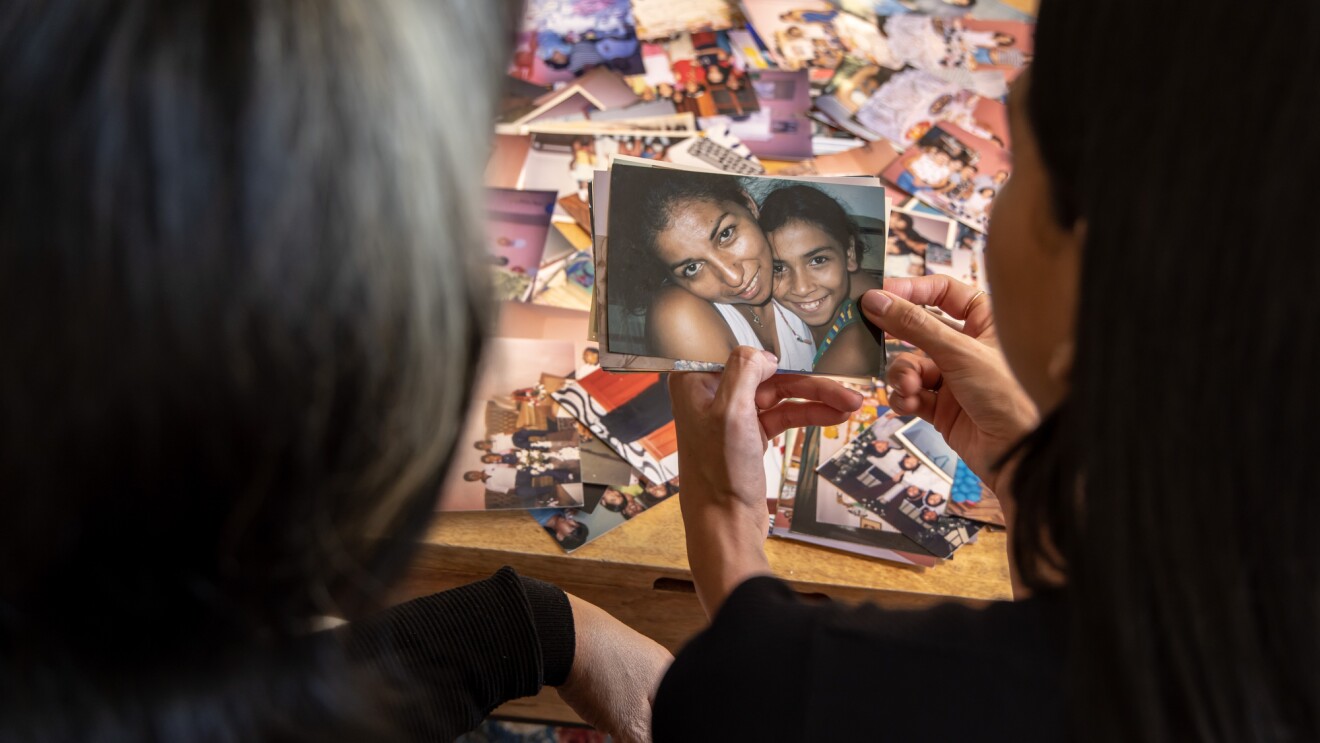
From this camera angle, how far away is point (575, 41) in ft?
4.94

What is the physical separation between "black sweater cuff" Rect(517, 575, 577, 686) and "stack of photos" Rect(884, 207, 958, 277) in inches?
25.3

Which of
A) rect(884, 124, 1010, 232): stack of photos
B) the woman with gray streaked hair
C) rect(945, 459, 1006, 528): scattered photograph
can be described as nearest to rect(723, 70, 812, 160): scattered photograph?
rect(884, 124, 1010, 232): stack of photos

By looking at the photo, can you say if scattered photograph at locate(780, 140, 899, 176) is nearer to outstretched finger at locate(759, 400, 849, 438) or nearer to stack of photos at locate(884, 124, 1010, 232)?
stack of photos at locate(884, 124, 1010, 232)

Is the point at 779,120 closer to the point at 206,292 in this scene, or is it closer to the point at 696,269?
the point at 696,269

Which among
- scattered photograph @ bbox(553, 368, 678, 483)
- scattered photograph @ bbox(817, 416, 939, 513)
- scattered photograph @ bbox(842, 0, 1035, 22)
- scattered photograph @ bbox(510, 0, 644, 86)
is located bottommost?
scattered photograph @ bbox(817, 416, 939, 513)

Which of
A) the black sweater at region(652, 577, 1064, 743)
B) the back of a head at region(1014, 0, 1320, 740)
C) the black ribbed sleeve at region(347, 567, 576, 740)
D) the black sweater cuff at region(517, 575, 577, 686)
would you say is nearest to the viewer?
the back of a head at region(1014, 0, 1320, 740)

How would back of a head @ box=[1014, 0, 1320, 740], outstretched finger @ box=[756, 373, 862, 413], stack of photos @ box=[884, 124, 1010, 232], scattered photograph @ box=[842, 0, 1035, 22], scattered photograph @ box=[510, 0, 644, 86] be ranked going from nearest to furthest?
back of a head @ box=[1014, 0, 1320, 740]
outstretched finger @ box=[756, 373, 862, 413]
stack of photos @ box=[884, 124, 1010, 232]
scattered photograph @ box=[510, 0, 644, 86]
scattered photograph @ box=[842, 0, 1035, 22]

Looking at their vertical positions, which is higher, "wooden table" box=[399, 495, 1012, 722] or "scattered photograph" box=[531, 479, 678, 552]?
"scattered photograph" box=[531, 479, 678, 552]

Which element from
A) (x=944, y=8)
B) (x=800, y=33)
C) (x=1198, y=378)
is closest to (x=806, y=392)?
(x=1198, y=378)

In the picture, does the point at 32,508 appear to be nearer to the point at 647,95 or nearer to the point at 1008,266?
the point at 1008,266

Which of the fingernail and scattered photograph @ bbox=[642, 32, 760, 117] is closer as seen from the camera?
the fingernail

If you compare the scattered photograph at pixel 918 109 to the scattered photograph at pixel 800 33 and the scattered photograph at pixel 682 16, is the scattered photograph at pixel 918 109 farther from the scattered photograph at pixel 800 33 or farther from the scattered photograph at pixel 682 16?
the scattered photograph at pixel 682 16

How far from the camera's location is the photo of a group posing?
96cm

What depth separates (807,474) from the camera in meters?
1.05
